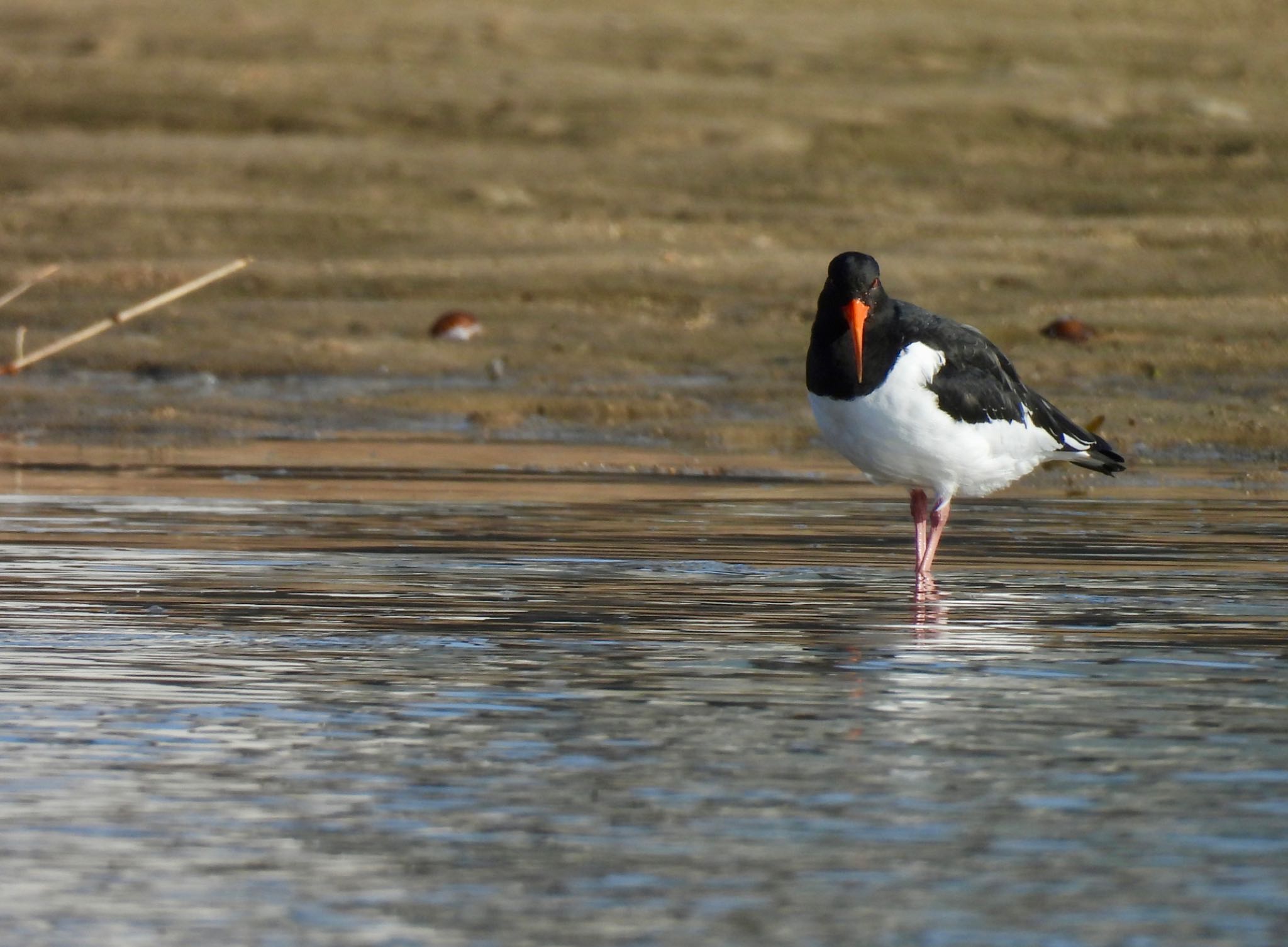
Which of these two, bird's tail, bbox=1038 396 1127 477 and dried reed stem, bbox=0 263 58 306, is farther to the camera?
bird's tail, bbox=1038 396 1127 477

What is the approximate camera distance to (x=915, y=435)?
32.3ft

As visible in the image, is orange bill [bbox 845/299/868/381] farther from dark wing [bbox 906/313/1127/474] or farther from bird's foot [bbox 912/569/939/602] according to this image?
bird's foot [bbox 912/569/939/602]

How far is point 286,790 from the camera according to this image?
19.2 feet

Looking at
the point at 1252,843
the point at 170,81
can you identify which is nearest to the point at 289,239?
the point at 170,81

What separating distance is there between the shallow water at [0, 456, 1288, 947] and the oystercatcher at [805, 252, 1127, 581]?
→ 0.39m

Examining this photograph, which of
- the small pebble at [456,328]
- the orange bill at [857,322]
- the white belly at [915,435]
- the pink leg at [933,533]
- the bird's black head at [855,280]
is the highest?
the bird's black head at [855,280]

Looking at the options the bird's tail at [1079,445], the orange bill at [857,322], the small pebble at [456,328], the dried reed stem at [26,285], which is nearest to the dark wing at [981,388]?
the bird's tail at [1079,445]

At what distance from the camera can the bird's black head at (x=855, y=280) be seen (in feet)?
32.0

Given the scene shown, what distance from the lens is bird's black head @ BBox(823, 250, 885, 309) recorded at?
9.75 meters

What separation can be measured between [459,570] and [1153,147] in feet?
53.6

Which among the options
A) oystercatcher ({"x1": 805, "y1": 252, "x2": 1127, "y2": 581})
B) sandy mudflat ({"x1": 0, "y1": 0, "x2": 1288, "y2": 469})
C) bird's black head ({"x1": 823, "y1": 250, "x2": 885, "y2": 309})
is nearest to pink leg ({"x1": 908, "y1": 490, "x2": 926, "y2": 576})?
oystercatcher ({"x1": 805, "y1": 252, "x2": 1127, "y2": 581})

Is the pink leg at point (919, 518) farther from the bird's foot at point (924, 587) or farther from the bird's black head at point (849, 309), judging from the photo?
the bird's black head at point (849, 309)

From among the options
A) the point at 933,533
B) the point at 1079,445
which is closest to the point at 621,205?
the point at 1079,445

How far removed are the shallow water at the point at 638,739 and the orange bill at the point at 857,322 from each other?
31.2 inches
